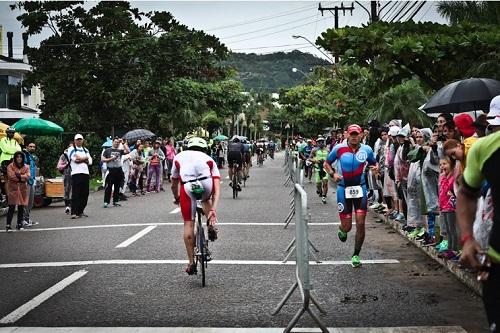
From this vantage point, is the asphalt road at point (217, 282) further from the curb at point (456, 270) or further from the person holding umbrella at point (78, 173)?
the person holding umbrella at point (78, 173)

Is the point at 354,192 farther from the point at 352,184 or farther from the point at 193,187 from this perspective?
the point at 193,187

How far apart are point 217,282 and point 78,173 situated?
8350 mm

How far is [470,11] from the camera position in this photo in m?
25.5

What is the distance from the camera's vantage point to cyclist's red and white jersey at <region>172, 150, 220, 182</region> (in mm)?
8250

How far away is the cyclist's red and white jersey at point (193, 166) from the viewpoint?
27.1 feet

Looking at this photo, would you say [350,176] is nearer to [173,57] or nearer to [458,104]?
[458,104]

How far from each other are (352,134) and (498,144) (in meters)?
6.01

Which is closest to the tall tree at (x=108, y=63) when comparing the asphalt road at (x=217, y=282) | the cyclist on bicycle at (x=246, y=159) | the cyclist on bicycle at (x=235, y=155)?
the cyclist on bicycle at (x=246, y=159)

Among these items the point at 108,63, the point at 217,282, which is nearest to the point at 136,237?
the point at 217,282

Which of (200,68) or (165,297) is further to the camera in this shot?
(200,68)

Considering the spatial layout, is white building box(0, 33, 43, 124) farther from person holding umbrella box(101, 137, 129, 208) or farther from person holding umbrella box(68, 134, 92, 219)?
person holding umbrella box(68, 134, 92, 219)

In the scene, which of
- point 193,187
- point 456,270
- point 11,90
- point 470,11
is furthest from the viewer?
point 11,90

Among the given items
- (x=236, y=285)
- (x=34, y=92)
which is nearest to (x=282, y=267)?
(x=236, y=285)

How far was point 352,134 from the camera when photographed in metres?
9.48
